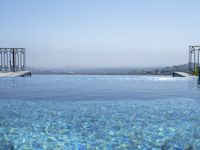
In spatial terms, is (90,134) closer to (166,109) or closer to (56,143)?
(56,143)

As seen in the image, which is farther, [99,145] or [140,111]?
[140,111]

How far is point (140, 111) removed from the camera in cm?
744

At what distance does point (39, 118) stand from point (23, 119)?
0.35 meters

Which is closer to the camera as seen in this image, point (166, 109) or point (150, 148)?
point (150, 148)

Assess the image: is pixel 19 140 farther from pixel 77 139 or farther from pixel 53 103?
pixel 53 103

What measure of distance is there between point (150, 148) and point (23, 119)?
3.18 meters

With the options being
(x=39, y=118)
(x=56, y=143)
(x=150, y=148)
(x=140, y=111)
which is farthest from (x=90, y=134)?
(x=140, y=111)

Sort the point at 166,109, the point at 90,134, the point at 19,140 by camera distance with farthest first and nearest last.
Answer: the point at 166,109 → the point at 90,134 → the point at 19,140

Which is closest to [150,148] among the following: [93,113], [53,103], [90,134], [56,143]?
[90,134]

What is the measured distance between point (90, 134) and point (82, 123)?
85 centimetres

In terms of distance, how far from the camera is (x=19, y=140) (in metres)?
4.88

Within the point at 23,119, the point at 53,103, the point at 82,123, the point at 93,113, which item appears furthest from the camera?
the point at 53,103

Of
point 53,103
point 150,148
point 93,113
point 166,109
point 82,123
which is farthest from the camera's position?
point 53,103

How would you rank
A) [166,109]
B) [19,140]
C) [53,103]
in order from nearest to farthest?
[19,140], [166,109], [53,103]
